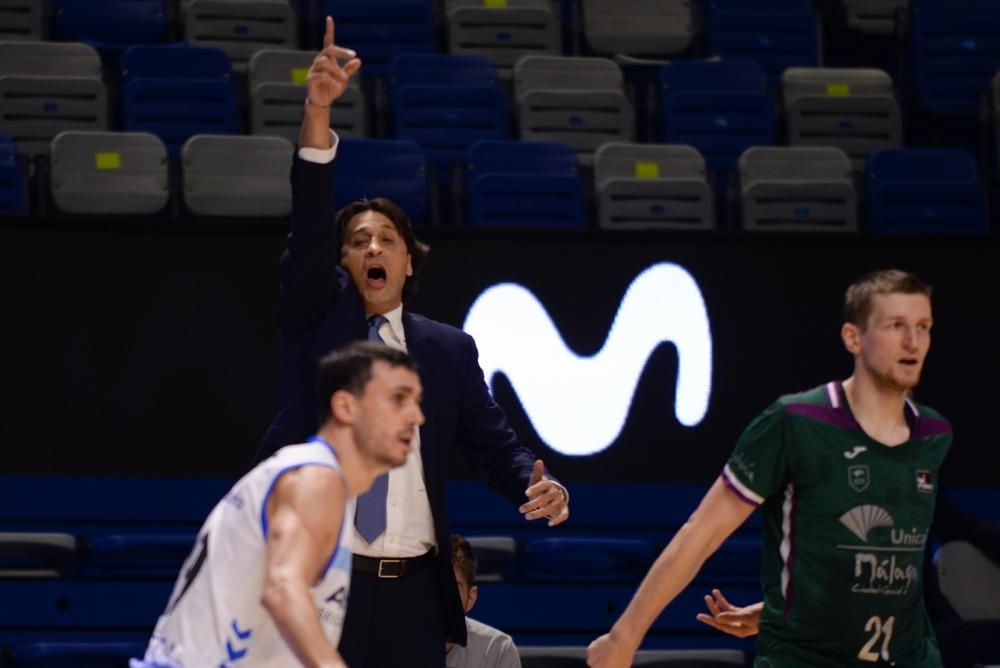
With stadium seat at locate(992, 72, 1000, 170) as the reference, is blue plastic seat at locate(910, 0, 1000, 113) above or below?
above

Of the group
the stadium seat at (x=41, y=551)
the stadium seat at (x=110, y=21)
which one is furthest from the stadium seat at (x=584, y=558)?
the stadium seat at (x=110, y=21)

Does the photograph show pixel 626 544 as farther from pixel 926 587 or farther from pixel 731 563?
pixel 926 587

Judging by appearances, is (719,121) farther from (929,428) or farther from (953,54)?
(929,428)

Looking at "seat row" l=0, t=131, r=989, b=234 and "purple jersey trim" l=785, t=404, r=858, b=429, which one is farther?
"seat row" l=0, t=131, r=989, b=234

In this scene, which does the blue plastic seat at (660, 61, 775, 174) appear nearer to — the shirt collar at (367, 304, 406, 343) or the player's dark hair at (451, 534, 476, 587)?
the player's dark hair at (451, 534, 476, 587)

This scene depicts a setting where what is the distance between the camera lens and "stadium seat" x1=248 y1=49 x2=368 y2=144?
877cm

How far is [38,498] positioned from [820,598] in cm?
433

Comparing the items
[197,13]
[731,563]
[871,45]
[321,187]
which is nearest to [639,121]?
[871,45]

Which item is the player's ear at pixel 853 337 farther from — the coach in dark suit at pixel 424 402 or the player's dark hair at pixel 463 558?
the player's dark hair at pixel 463 558

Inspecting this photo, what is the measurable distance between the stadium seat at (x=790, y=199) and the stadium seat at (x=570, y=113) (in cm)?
86

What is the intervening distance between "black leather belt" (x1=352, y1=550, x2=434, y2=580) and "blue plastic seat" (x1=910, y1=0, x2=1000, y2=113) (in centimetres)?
689

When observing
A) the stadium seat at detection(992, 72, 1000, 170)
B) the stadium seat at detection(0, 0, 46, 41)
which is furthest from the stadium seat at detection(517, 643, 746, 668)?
the stadium seat at detection(0, 0, 46, 41)

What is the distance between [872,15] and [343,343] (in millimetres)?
7664

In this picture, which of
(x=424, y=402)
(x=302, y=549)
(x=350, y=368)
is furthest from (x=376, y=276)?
(x=302, y=549)
